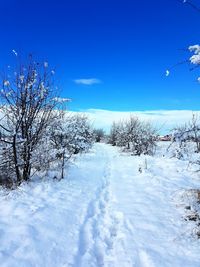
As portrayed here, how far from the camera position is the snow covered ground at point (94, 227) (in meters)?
5.30

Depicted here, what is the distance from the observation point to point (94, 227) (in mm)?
7035

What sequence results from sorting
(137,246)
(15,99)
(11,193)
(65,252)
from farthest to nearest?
(15,99), (11,193), (137,246), (65,252)

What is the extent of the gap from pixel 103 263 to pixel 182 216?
3.41 metres

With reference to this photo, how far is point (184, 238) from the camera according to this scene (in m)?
6.32

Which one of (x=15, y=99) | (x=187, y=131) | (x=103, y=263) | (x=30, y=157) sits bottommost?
(x=103, y=263)

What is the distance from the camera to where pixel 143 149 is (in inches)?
1203

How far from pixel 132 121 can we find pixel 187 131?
37464 millimetres

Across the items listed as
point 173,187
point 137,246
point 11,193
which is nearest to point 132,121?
point 173,187

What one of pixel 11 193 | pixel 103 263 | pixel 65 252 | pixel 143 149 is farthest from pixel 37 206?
pixel 143 149

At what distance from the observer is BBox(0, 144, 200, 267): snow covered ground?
5301 mm

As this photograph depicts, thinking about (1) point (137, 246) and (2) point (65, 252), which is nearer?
(2) point (65, 252)

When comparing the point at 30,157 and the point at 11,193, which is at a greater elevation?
the point at 30,157

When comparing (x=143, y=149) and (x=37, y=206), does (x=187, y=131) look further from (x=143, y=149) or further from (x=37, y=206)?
(x=143, y=149)

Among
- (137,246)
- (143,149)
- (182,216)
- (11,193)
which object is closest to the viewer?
→ (137,246)
